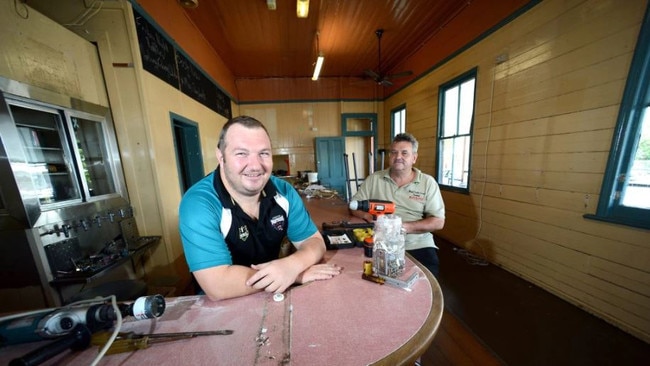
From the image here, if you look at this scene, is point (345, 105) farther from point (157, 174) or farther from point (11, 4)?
point (11, 4)

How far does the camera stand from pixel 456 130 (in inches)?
134

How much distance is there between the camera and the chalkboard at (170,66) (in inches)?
81.9

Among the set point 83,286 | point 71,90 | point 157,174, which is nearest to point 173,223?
point 157,174

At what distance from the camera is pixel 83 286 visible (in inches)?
63.0

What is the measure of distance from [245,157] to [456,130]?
3564 millimetres

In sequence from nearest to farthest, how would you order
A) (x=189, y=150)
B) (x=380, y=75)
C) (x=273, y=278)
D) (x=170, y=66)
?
(x=273, y=278)
(x=170, y=66)
(x=189, y=150)
(x=380, y=75)

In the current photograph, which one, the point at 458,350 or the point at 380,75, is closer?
the point at 458,350

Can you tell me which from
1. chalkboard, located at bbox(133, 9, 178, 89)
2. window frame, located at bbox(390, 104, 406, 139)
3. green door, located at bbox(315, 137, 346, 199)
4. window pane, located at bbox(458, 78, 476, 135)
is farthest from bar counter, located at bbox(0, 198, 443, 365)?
green door, located at bbox(315, 137, 346, 199)

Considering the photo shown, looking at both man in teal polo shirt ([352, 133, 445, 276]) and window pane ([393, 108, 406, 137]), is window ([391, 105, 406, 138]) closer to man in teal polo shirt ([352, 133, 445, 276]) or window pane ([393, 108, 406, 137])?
window pane ([393, 108, 406, 137])

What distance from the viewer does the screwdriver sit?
0.60 metres

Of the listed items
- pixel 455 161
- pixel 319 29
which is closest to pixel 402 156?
pixel 455 161

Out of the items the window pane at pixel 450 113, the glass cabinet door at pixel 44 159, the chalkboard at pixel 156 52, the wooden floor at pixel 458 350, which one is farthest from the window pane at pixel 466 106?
the glass cabinet door at pixel 44 159

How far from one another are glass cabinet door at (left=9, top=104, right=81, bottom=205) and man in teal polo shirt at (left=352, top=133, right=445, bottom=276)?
88.6 inches

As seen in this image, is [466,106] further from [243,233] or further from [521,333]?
[243,233]
